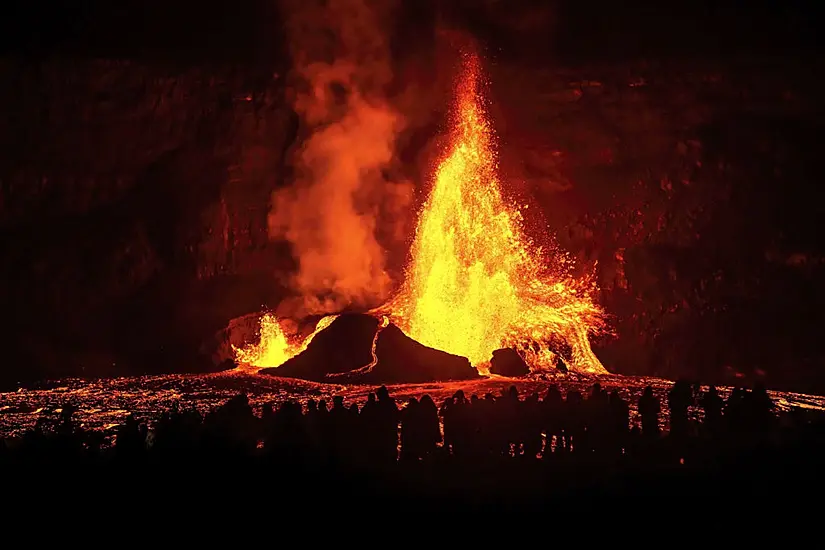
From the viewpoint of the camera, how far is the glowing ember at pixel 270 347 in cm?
5006

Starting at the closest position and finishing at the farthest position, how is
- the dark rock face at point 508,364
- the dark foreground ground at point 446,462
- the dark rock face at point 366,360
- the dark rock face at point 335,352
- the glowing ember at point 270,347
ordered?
the dark foreground ground at point 446,462
the dark rock face at point 366,360
the dark rock face at point 335,352
the dark rock face at point 508,364
the glowing ember at point 270,347

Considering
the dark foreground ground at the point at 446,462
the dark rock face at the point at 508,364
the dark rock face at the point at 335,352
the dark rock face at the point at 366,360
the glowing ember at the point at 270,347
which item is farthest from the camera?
the glowing ember at the point at 270,347

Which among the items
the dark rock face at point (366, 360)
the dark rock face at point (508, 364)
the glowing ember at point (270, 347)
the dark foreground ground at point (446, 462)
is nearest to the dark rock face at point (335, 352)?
the dark rock face at point (366, 360)

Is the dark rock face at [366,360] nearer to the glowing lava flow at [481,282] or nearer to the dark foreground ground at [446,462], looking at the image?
the glowing lava flow at [481,282]

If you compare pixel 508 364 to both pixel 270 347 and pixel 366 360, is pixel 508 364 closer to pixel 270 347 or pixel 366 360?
pixel 366 360

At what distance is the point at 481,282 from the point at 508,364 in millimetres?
14311

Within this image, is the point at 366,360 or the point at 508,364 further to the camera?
the point at 508,364

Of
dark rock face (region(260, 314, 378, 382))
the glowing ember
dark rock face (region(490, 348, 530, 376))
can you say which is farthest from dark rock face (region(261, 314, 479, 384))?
the glowing ember

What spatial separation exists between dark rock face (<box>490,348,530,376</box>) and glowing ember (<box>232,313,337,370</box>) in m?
10.3

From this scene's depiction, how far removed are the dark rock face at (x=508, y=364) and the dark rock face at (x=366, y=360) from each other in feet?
8.08

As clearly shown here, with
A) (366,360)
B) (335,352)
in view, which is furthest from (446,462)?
(335,352)

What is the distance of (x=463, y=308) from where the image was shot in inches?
2100

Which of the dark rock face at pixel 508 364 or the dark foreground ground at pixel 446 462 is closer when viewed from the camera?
the dark foreground ground at pixel 446 462

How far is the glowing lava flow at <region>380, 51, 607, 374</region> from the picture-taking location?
162 ft
